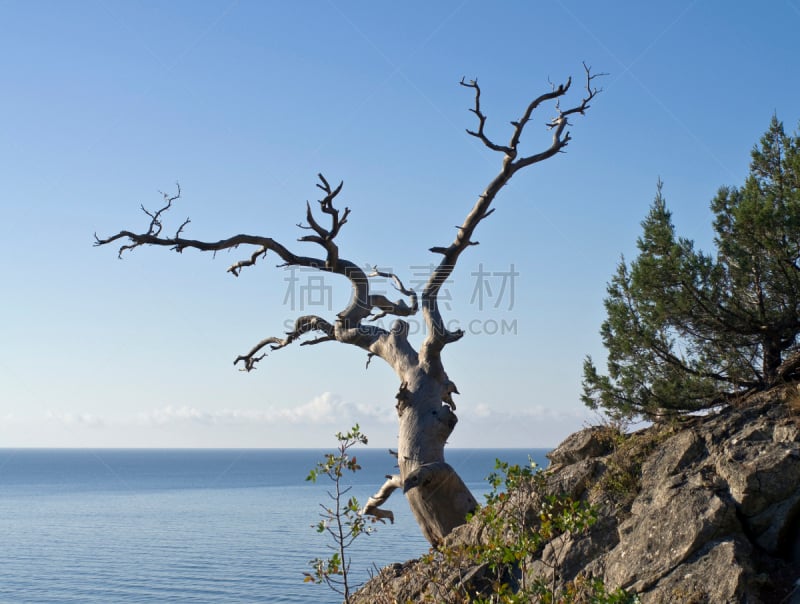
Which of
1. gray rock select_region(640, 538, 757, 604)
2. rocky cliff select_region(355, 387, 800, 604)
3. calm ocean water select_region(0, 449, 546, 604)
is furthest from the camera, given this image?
calm ocean water select_region(0, 449, 546, 604)

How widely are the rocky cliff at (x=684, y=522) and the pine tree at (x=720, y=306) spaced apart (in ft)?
2.33

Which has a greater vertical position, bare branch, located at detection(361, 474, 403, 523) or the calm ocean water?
bare branch, located at detection(361, 474, 403, 523)

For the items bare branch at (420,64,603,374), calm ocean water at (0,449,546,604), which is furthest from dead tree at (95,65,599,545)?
calm ocean water at (0,449,546,604)

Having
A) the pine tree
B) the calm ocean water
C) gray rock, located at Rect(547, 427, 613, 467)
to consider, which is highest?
the pine tree

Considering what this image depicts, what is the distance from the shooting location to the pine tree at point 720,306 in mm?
11180

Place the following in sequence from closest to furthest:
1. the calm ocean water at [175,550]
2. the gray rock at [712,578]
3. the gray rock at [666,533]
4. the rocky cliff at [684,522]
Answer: the gray rock at [712,578] < the rocky cliff at [684,522] < the gray rock at [666,533] < the calm ocean water at [175,550]

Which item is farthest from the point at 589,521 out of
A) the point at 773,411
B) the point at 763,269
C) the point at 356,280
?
the point at 356,280

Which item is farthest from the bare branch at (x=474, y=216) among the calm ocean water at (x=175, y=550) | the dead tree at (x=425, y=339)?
the calm ocean water at (x=175, y=550)

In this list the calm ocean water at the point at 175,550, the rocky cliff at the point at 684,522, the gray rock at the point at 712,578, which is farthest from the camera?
the calm ocean water at the point at 175,550

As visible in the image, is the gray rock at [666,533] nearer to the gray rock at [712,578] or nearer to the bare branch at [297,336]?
the gray rock at [712,578]

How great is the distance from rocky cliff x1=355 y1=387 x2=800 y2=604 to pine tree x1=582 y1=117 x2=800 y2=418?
2.33ft

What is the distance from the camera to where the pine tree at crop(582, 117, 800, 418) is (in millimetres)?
11180

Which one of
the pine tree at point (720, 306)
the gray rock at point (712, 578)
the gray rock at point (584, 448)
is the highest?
the pine tree at point (720, 306)

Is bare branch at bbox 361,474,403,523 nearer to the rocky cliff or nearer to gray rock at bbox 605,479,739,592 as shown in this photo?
the rocky cliff
